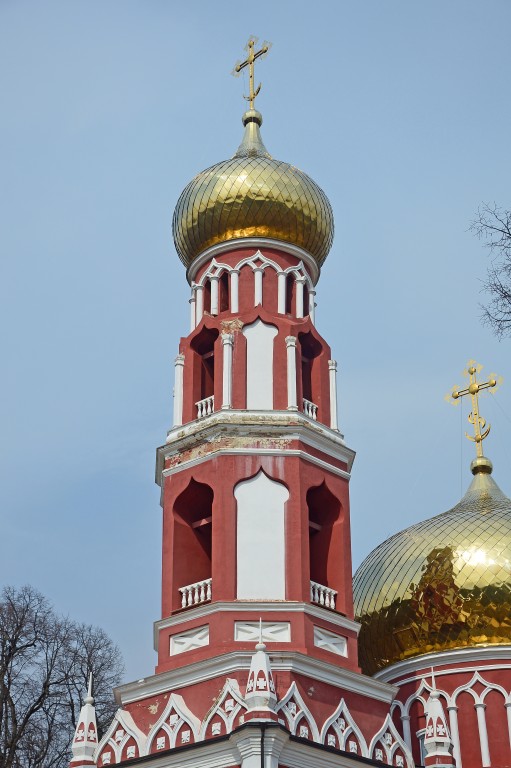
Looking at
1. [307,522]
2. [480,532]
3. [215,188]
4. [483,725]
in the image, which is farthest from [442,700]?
[215,188]

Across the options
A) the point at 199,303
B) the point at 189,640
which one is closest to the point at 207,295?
the point at 199,303

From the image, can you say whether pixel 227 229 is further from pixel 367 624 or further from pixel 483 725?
pixel 483 725

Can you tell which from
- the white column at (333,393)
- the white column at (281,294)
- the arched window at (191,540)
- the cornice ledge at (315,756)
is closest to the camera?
the cornice ledge at (315,756)

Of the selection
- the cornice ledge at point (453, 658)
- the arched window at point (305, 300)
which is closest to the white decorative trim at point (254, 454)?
the arched window at point (305, 300)

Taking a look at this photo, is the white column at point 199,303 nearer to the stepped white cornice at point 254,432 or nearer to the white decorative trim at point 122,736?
the stepped white cornice at point 254,432

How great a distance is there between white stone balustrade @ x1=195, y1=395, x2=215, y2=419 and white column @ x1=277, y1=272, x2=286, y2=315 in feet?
5.32

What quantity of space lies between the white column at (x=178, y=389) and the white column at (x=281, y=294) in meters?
1.48

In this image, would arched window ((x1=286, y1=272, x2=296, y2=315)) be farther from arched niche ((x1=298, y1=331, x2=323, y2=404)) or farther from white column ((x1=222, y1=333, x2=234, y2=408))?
white column ((x1=222, y1=333, x2=234, y2=408))

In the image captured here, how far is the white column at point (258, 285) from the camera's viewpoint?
65.3ft

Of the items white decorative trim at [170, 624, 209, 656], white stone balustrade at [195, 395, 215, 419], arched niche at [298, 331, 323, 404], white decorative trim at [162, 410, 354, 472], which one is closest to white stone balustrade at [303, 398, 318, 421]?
arched niche at [298, 331, 323, 404]

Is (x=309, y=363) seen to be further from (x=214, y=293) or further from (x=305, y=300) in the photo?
(x=214, y=293)

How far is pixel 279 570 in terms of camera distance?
1762cm

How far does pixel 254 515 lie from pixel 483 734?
18.1 ft

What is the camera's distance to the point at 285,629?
17.2 metres
